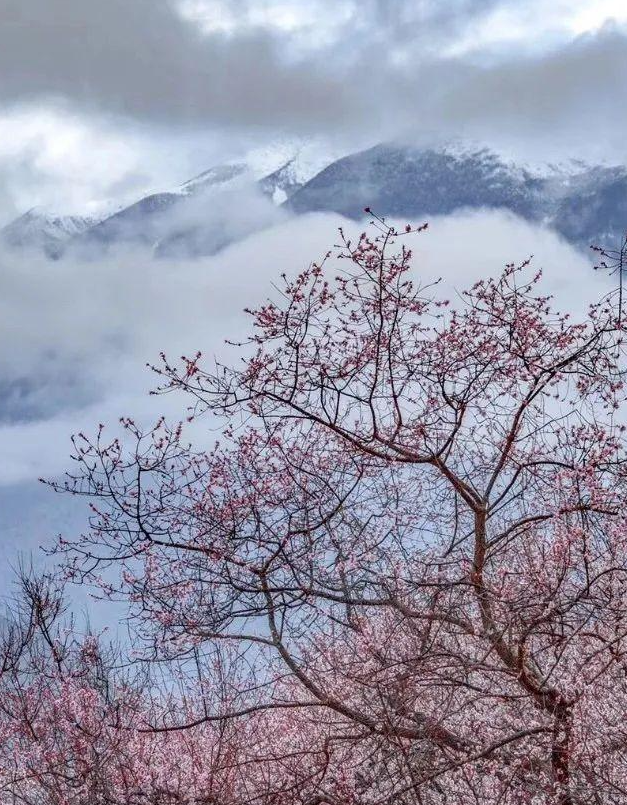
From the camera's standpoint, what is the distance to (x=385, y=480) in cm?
986

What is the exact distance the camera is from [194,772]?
13.0 meters

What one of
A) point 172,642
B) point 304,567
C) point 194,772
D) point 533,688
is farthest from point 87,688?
point 533,688

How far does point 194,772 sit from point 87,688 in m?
2.79

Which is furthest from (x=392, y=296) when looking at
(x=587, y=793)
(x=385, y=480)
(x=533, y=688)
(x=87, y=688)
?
(x=87, y=688)

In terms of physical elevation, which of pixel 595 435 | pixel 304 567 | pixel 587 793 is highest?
pixel 595 435

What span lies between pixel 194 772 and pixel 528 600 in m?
6.95

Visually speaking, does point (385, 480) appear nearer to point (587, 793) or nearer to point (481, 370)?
point (481, 370)

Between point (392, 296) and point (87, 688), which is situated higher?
point (392, 296)

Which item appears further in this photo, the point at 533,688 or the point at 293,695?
the point at 293,695

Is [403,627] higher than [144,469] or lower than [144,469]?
lower

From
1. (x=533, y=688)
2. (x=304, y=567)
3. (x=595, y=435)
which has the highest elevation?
(x=595, y=435)

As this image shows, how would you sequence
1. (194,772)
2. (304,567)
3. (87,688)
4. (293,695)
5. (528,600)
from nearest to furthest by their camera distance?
(528,600), (304,567), (194,772), (87,688), (293,695)

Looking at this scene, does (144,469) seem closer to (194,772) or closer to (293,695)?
(194,772)

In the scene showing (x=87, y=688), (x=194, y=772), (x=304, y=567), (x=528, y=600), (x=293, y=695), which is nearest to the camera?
(x=528, y=600)
